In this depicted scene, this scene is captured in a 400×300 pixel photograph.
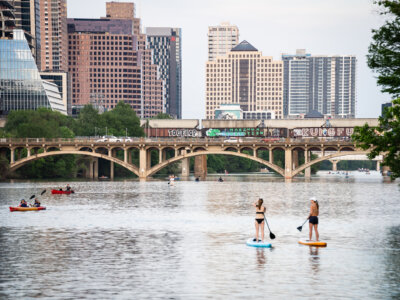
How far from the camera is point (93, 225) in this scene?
57562 mm

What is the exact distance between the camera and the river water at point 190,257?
30.7m

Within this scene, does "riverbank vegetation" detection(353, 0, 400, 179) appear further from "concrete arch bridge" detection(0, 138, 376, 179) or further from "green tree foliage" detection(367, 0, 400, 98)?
"concrete arch bridge" detection(0, 138, 376, 179)

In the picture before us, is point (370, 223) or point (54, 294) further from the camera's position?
point (370, 223)

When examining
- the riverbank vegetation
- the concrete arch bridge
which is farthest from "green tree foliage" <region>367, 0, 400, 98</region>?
the concrete arch bridge

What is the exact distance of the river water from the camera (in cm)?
3073

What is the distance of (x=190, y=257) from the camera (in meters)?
39.3

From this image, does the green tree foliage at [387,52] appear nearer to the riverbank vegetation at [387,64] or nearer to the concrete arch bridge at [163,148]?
the riverbank vegetation at [387,64]

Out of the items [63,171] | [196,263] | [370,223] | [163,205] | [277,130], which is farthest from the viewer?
[277,130]

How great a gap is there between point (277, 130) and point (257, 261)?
15897 centimetres

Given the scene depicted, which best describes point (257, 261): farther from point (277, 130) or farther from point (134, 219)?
point (277, 130)

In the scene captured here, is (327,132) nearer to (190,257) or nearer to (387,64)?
(387,64)

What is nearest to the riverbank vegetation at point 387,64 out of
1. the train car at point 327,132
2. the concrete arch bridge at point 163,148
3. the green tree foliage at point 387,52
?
the green tree foliage at point 387,52

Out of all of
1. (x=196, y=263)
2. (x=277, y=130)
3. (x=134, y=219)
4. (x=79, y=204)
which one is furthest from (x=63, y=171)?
(x=196, y=263)

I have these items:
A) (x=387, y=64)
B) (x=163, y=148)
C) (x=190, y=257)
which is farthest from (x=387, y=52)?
(x=163, y=148)
